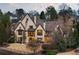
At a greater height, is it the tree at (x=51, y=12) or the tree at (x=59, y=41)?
the tree at (x=51, y=12)

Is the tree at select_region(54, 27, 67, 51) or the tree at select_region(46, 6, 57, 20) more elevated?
the tree at select_region(46, 6, 57, 20)

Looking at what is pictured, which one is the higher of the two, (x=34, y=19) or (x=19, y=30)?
(x=34, y=19)

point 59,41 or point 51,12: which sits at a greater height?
point 51,12

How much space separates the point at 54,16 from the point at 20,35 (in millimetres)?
369

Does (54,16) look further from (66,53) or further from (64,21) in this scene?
(66,53)

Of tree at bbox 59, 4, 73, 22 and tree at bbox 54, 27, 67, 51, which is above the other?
tree at bbox 59, 4, 73, 22

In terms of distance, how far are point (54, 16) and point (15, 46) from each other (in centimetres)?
46

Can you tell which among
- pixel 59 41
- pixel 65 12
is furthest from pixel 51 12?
pixel 59 41

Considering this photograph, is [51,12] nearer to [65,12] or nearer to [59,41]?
[65,12]

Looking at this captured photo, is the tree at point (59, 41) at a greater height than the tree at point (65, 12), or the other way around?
the tree at point (65, 12)

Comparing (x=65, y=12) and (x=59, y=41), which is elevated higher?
(x=65, y=12)

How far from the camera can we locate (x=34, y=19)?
5.12 ft
